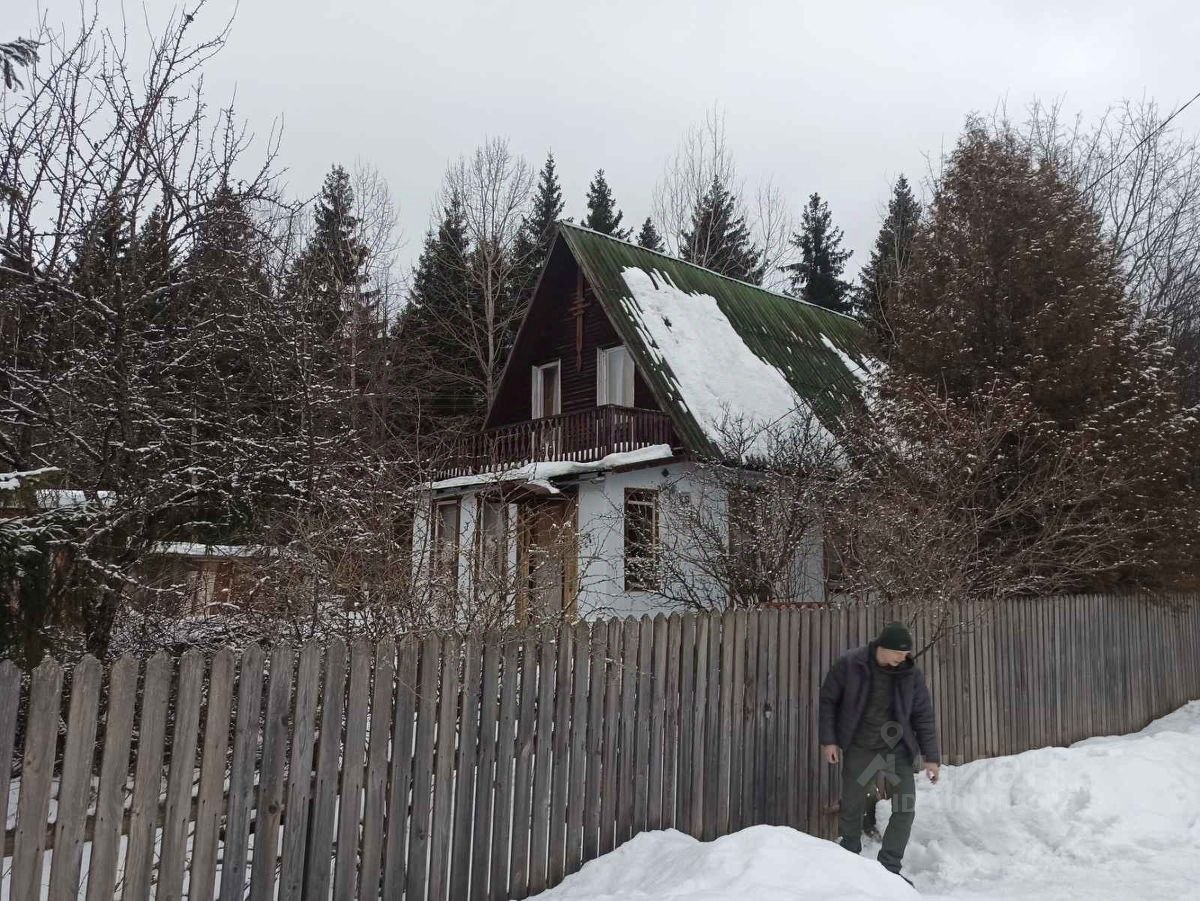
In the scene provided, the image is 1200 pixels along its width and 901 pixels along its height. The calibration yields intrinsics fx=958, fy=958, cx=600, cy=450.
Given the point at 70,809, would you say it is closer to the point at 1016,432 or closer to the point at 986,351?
the point at 1016,432

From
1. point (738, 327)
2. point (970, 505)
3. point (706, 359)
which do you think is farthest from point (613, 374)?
point (970, 505)

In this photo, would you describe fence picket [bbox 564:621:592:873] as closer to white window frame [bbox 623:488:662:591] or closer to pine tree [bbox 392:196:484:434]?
white window frame [bbox 623:488:662:591]

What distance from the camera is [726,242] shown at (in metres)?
34.8

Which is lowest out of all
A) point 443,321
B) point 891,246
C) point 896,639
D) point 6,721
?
point 6,721

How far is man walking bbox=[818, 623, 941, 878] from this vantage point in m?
5.91

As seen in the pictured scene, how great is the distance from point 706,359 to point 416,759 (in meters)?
14.5

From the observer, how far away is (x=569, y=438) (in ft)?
56.9

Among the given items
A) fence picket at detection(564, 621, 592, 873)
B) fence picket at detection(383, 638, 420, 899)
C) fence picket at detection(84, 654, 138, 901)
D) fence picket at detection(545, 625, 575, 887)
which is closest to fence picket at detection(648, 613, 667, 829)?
fence picket at detection(564, 621, 592, 873)

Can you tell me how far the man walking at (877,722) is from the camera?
5.91 metres

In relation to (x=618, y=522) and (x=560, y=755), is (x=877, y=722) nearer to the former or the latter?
(x=560, y=755)

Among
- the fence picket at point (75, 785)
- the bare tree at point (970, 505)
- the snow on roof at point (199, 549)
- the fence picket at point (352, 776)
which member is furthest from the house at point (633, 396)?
the fence picket at point (75, 785)

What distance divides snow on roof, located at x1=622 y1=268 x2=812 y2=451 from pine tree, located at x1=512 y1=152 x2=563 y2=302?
12.8 m

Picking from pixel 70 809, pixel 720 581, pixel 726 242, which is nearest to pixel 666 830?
pixel 70 809

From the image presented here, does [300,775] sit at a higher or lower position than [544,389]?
lower
